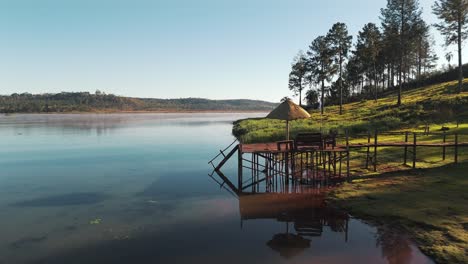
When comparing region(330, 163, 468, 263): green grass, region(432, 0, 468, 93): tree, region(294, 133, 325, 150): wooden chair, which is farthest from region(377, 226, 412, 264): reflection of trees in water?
region(432, 0, 468, 93): tree

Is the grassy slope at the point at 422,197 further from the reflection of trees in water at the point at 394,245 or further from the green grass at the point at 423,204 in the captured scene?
the reflection of trees in water at the point at 394,245

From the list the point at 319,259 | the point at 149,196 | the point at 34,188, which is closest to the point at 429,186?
the point at 319,259

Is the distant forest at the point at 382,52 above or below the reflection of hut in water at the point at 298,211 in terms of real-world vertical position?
above

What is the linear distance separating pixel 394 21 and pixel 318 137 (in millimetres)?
47301

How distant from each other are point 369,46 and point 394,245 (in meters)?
68.1

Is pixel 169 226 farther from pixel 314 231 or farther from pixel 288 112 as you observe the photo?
pixel 288 112

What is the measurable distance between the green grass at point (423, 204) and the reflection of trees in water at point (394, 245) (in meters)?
0.48

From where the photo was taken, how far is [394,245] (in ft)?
42.5

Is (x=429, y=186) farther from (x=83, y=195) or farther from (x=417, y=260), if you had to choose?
(x=83, y=195)

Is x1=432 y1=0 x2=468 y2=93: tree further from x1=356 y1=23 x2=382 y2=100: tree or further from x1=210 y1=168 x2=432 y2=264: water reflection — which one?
x1=210 y1=168 x2=432 y2=264: water reflection

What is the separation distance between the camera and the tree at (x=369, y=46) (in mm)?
71625

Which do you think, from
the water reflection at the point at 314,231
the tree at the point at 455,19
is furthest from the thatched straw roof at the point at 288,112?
the tree at the point at 455,19

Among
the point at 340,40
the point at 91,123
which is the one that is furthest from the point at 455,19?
the point at 91,123

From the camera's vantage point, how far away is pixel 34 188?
80.0 ft
